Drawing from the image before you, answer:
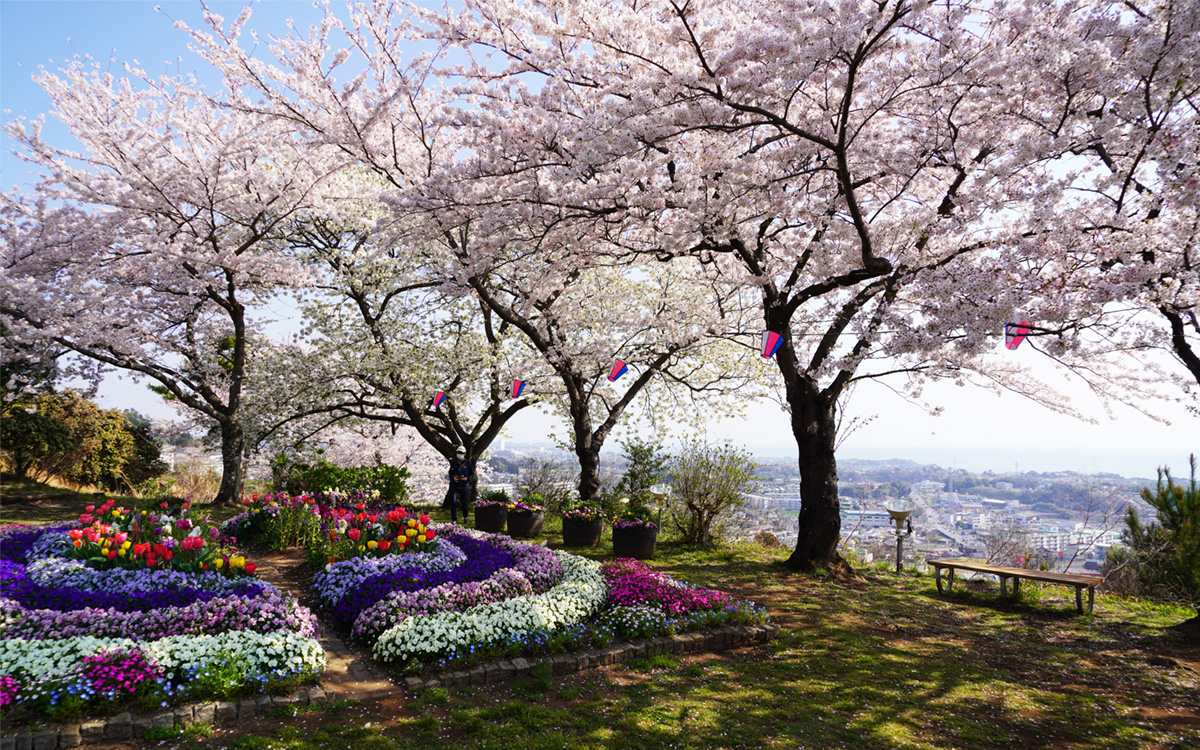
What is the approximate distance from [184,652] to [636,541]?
6.14 metres

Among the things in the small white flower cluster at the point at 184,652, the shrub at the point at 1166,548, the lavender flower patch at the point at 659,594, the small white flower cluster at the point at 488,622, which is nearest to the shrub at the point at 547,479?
the lavender flower patch at the point at 659,594

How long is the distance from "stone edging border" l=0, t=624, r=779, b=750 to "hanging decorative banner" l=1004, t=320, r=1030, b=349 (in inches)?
138

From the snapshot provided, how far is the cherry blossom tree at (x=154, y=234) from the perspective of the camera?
10688 millimetres

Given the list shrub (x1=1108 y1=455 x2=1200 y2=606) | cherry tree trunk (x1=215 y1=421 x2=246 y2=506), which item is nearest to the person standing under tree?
cherry tree trunk (x1=215 y1=421 x2=246 y2=506)

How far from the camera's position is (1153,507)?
7570mm

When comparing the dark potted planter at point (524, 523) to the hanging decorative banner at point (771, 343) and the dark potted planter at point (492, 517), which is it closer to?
the dark potted planter at point (492, 517)

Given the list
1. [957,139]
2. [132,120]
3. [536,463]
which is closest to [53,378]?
[132,120]

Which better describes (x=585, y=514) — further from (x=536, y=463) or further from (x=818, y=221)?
(x=818, y=221)

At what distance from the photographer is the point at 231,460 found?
1288 centimetres

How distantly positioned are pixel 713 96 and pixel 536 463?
971 cm

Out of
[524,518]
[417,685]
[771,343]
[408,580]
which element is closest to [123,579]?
[408,580]

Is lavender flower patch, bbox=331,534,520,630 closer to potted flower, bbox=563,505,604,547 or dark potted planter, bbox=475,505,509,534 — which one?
potted flower, bbox=563,505,604,547

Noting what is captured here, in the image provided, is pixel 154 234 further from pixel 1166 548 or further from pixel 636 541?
pixel 1166 548

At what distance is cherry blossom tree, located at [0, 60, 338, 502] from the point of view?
10.7 metres
